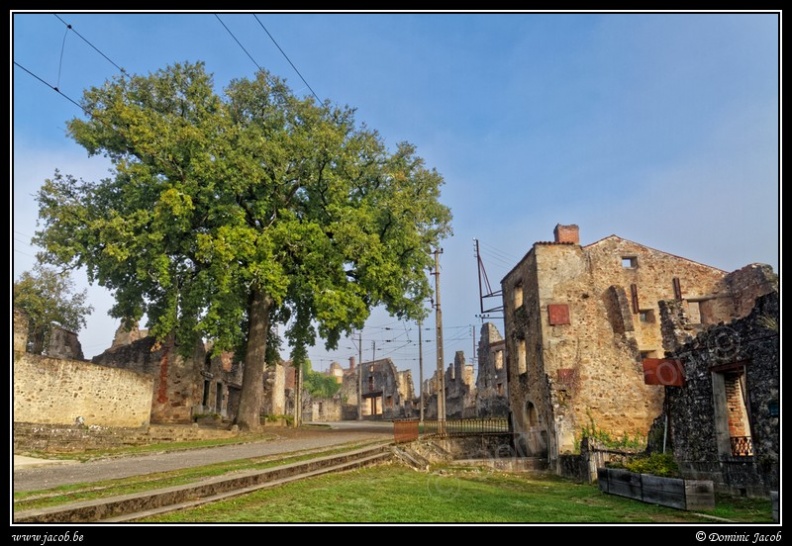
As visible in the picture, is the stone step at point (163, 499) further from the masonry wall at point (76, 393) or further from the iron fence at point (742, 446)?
the masonry wall at point (76, 393)

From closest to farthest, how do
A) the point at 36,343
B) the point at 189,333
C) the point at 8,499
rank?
the point at 8,499 → the point at 189,333 → the point at 36,343

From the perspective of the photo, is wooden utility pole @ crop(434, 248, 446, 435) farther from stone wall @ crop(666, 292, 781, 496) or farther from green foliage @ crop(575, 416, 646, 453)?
stone wall @ crop(666, 292, 781, 496)

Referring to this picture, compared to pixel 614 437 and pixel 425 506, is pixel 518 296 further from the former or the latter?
pixel 425 506

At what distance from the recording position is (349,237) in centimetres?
2166

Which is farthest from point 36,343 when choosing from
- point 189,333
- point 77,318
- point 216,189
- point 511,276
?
point 511,276

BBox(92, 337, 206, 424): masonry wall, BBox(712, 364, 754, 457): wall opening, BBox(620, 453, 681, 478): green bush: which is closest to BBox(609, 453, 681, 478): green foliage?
BBox(620, 453, 681, 478): green bush

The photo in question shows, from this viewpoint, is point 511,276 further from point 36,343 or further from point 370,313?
point 36,343

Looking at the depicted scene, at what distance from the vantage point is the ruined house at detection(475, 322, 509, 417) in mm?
43853

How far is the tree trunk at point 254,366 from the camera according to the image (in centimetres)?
2236

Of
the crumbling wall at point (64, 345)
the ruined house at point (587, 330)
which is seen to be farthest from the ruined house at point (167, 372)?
the ruined house at point (587, 330)

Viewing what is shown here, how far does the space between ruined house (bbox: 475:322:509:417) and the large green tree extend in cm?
2139

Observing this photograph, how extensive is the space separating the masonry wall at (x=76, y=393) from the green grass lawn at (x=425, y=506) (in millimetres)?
11702

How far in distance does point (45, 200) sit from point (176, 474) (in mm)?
16122

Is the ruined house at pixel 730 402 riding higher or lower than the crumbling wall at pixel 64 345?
lower
